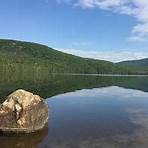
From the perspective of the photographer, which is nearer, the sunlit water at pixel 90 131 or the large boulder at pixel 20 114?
the sunlit water at pixel 90 131

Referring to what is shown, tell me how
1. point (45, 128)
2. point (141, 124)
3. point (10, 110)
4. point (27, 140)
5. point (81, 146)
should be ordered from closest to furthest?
point (81, 146) < point (27, 140) < point (10, 110) < point (45, 128) < point (141, 124)

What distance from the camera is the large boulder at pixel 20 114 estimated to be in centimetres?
2984

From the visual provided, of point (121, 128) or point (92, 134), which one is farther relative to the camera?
point (121, 128)

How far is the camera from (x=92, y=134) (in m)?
30.5

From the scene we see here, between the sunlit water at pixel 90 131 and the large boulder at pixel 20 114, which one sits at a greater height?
the large boulder at pixel 20 114

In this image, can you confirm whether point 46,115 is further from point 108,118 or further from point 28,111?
point 108,118

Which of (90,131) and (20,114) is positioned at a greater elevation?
(20,114)

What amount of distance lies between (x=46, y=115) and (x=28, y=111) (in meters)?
3.40

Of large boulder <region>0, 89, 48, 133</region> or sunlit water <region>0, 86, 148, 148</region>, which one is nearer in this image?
sunlit water <region>0, 86, 148, 148</region>

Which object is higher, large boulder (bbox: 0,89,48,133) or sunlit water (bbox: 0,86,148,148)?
large boulder (bbox: 0,89,48,133)

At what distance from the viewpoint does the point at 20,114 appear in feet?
98.2

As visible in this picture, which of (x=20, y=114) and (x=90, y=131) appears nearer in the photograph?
(x=20, y=114)

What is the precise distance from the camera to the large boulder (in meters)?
29.8

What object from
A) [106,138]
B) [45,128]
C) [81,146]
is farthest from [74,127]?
[81,146]
